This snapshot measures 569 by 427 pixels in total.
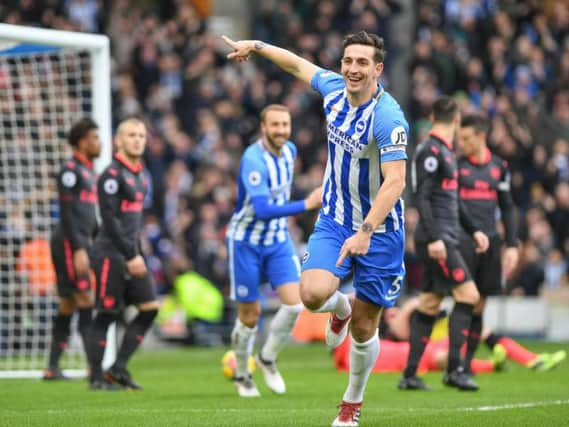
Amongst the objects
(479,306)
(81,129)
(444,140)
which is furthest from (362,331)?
(81,129)

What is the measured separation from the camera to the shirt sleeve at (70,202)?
12.2 meters

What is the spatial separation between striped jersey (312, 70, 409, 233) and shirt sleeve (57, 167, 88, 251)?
15.3 ft

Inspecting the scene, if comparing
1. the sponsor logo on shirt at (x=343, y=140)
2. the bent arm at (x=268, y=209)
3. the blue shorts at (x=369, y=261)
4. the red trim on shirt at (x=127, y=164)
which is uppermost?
the sponsor logo on shirt at (x=343, y=140)

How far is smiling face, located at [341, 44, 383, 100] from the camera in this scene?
25.6ft

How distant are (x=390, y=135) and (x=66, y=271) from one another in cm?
560

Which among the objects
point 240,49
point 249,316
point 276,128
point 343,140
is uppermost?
point 240,49

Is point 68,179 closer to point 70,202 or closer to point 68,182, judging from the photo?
point 68,182

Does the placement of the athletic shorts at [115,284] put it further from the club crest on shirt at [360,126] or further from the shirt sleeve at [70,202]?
the club crest on shirt at [360,126]

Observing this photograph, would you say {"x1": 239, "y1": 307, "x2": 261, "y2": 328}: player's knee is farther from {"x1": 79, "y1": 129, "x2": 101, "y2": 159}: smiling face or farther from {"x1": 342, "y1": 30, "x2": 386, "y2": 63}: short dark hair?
{"x1": 342, "y1": 30, "x2": 386, "y2": 63}: short dark hair

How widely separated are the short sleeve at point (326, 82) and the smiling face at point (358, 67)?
0.26 meters

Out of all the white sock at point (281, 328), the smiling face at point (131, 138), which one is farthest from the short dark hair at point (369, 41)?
the smiling face at point (131, 138)

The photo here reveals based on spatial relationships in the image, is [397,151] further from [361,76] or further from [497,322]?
[497,322]

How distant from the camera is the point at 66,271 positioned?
40.8 feet

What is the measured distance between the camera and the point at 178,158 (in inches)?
822
